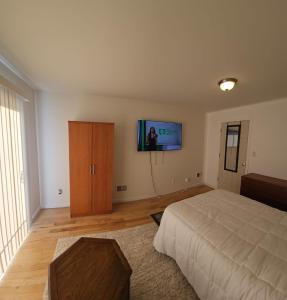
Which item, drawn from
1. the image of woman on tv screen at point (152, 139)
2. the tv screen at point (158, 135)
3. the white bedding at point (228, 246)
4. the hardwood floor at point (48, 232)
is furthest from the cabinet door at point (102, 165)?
the white bedding at point (228, 246)

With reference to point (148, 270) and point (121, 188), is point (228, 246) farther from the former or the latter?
point (121, 188)

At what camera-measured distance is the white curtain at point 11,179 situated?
1.69 metres

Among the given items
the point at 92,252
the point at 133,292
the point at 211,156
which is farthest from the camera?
the point at 211,156

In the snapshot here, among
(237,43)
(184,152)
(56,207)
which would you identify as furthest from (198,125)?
(56,207)

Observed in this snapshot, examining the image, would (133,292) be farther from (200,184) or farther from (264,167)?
(200,184)

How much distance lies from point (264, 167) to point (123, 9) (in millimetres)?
3819

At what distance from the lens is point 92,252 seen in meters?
1.31

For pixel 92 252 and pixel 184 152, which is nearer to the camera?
pixel 92 252

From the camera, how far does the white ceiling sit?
0.99 metres

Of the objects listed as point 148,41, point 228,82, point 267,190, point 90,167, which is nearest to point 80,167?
point 90,167

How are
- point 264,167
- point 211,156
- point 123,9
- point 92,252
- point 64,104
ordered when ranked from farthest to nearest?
point 211,156
point 264,167
point 64,104
point 92,252
point 123,9

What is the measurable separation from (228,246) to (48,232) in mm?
2496

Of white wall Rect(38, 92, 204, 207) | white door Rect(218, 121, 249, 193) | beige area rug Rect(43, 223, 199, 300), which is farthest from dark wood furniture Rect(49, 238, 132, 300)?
white door Rect(218, 121, 249, 193)

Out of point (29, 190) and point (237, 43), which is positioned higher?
point (237, 43)
